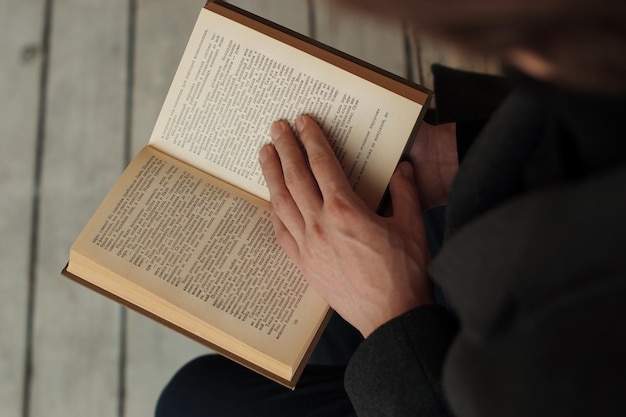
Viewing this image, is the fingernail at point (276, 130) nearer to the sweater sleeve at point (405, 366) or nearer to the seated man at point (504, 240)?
the seated man at point (504, 240)

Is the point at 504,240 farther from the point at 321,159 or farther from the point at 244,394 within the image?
the point at 244,394

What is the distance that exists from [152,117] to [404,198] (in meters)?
0.63

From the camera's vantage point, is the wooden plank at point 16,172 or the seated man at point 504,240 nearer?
the seated man at point 504,240

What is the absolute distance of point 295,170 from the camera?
596 mm

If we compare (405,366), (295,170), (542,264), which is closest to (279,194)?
(295,170)

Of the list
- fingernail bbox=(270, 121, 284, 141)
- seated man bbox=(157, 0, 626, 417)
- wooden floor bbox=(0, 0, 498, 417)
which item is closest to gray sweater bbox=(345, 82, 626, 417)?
seated man bbox=(157, 0, 626, 417)

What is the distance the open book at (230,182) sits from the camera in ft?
1.93

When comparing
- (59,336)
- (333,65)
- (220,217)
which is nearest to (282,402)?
(220,217)

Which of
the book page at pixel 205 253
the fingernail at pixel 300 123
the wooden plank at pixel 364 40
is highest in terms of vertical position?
the fingernail at pixel 300 123

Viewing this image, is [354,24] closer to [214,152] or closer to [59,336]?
[214,152]

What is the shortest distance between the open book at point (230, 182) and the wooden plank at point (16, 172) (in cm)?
48

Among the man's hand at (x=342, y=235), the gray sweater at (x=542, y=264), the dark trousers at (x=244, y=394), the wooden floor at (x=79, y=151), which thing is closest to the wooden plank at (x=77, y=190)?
the wooden floor at (x=79, y=151)

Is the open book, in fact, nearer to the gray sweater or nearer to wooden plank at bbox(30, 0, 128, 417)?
the gray sweater

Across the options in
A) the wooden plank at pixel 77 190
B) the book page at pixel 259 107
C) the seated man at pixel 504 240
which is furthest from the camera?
the wooden plank at pixel 77 190
